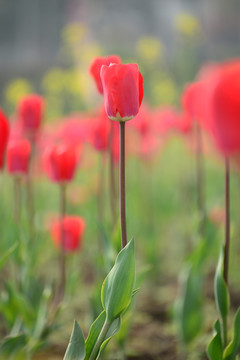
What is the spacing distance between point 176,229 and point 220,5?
17.5 ft

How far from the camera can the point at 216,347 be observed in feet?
2.02

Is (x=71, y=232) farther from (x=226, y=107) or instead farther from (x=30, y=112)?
(x=226, y=107)

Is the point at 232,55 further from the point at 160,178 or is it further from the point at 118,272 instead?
the point at 118,272

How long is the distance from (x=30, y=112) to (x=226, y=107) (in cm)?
55

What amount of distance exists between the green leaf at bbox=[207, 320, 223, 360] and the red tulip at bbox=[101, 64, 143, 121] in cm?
26

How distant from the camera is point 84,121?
1.06 meters

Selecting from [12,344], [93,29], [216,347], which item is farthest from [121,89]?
[93,29]

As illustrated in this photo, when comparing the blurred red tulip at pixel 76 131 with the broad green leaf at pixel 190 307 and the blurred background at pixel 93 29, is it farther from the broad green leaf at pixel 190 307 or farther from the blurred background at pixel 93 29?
the blurred background at pixel 93 29

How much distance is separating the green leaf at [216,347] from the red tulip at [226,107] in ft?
0.88

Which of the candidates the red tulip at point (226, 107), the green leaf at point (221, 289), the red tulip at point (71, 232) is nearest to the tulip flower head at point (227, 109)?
the red tulip at point (226, 107)

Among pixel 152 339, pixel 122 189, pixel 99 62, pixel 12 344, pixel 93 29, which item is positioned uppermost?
pixel 93 29

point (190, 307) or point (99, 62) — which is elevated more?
point (99, 62)

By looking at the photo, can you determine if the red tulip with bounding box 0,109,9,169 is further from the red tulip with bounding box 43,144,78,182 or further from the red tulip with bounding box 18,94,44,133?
the red tulip with bounding box 18,94,44,133

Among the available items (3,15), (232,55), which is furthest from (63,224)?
(3,15)
